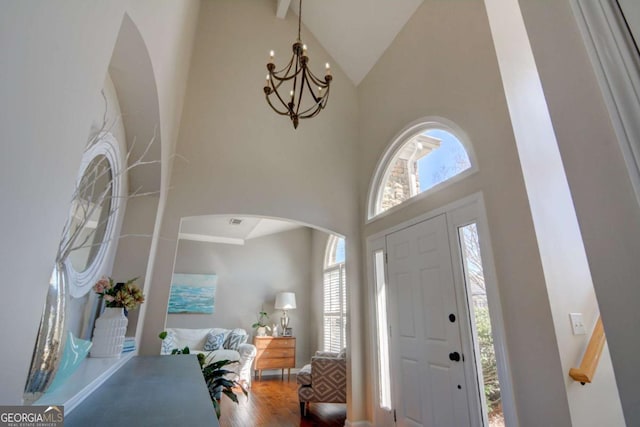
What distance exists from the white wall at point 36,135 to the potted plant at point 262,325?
6300mm

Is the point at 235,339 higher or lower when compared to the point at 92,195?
lower

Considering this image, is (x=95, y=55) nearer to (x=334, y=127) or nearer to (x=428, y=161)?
(x=428, y=161)

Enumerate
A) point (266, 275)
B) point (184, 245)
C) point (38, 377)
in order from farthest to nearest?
point (266, 275) < point (184, 245) < point (38, 377)

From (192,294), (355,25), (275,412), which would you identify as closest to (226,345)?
(192,294)

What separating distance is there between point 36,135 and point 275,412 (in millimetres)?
4581

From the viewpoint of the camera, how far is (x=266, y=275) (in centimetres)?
712

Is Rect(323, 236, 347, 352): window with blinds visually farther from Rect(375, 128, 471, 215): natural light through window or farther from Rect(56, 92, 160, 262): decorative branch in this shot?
Rect(56, 92, 160, 262): decorative branch

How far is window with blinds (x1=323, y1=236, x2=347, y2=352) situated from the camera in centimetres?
591

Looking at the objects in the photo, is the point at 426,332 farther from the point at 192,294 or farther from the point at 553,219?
the point at 192,294

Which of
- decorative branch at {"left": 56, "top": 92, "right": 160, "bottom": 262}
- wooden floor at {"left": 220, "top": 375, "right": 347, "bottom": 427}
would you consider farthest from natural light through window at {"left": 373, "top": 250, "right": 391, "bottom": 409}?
decorative branch at {"left": 56, "top": 92, "right": 160, "bottom": 262}

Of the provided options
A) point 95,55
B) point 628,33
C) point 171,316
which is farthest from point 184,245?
point 628,33

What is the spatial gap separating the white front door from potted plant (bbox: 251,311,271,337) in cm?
404

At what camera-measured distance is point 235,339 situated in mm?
5910

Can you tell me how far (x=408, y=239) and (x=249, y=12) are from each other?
390 centimetres
